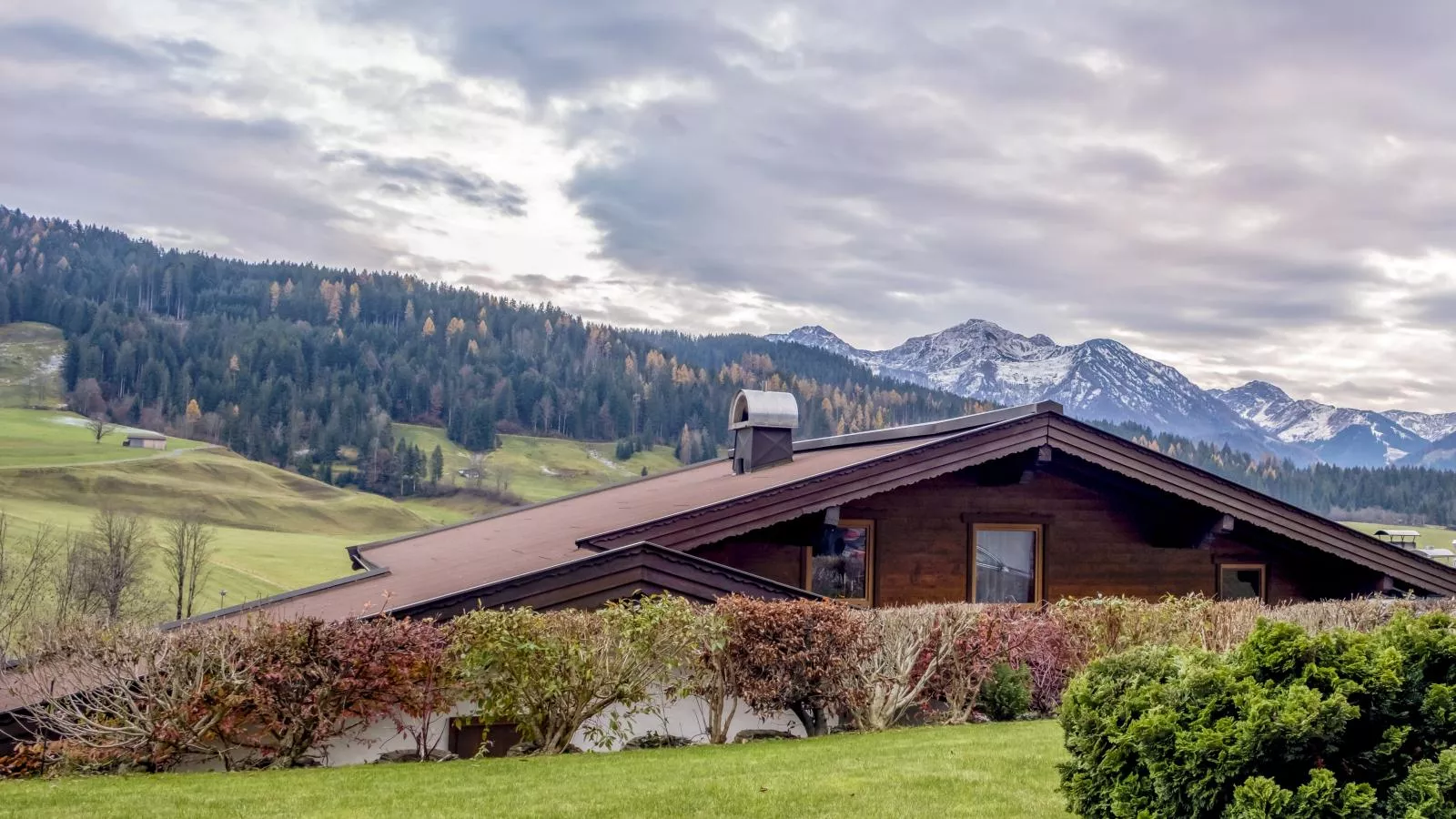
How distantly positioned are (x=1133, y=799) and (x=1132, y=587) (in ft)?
40.0

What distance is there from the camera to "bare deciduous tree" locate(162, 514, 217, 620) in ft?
228

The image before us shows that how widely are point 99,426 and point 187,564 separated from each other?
8437cm

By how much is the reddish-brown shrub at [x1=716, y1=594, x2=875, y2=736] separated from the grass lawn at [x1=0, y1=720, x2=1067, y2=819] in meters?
1.01

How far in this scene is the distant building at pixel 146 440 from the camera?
138 m

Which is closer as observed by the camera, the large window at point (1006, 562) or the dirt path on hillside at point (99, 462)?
the large window at point (1006, 562)

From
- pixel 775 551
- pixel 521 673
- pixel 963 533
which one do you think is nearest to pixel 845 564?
pixel 775 551

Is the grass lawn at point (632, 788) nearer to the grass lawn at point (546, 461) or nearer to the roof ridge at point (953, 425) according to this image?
the roof ridge at point (953, 425)

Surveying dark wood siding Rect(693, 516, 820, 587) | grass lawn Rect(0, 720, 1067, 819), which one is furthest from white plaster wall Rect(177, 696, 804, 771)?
dark wood siding Rect(693, 516, 820, 587)

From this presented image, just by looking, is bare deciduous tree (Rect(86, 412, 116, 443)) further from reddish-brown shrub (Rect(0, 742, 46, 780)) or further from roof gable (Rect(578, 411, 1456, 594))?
roof gable (Rect(578, 411, 1456, 594))

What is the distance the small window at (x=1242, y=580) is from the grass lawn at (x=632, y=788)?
910 cm

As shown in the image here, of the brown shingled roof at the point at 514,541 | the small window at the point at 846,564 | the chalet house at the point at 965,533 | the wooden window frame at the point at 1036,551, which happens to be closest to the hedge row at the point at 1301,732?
the chalet house at the point at 965,533

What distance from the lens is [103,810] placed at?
712 cm

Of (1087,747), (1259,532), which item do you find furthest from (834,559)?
(1087,747)

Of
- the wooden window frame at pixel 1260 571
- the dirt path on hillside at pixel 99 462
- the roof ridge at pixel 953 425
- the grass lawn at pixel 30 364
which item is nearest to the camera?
the roof ridge at pixel 953 425
